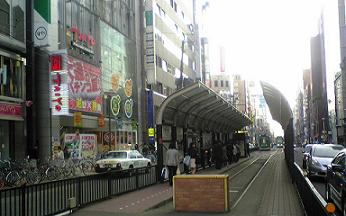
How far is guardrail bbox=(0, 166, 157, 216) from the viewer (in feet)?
33.7

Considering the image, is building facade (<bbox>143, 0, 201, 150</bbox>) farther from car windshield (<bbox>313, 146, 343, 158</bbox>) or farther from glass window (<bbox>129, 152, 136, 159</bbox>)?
car windshield (<bbox>313, 146, 343, 158</bbox>)

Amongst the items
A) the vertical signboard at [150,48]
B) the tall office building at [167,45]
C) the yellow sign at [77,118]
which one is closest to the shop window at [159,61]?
the tall office building at [167,45]

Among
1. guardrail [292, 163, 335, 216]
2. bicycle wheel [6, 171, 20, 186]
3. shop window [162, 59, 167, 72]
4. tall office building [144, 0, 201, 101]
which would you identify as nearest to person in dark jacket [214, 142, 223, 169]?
bicycle wheel [6, 171, 20, 186]

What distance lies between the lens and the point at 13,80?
3084 centimetres

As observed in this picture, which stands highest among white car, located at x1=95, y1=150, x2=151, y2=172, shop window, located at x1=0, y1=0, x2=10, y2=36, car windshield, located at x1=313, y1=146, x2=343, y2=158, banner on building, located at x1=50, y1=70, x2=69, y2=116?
shop window, located at x1=0, y1=0, x2=10, y2=36

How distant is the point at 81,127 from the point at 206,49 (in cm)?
7121

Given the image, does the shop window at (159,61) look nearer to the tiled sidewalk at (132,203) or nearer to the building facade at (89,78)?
the building facade at (89,78)

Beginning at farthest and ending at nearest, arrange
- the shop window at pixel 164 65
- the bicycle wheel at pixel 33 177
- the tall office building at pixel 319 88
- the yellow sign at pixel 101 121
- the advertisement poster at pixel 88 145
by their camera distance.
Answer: the tall office building at pixel 319 88, the shop window at pixel 164 65, the yellow sign at pixel 101 121, the advertisement poster at pixel 88 145, the bicycle wheel at pixel 33 177

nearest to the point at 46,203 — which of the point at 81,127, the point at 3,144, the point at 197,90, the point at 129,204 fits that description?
the point at 129,204

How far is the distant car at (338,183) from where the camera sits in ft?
33.3

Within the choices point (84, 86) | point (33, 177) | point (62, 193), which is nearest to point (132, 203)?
point (62, 193)

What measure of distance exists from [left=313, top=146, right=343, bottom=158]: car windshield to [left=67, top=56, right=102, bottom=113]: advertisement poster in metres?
18.2

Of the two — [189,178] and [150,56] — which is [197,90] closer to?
Answer: [189,178]

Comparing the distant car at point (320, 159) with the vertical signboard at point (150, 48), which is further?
the vertical signboard at point (150, 48)
